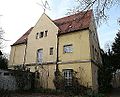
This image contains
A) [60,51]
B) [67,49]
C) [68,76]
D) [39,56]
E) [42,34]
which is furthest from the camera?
[42,34]

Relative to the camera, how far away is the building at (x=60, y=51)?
831 inches

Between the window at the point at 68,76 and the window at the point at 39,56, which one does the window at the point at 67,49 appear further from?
the window at the point at 39,56

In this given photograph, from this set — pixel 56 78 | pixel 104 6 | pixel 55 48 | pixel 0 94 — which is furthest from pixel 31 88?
pixel 104 6

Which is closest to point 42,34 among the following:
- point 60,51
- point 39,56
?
point 39,56

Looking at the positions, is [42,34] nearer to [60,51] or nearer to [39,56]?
[39,56]

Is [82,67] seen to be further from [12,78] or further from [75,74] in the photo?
[12,78]

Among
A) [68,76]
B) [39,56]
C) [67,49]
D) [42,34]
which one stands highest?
[42,34]

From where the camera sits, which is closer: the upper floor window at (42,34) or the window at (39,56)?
the window at (39,56)

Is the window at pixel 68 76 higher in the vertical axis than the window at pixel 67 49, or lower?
lower

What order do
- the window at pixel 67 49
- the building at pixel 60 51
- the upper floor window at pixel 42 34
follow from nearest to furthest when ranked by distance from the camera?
the building at pixel 60 51 → the window at pixel 67 49 → the upper floor window at pixel 42 34

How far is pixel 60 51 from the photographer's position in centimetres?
2352

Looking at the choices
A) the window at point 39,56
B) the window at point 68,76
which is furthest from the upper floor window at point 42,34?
the window at point 68,76

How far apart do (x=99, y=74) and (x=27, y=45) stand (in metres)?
11.3

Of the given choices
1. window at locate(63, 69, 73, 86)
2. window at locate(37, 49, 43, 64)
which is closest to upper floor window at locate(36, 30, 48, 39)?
window at locate(37, 49, 43, 64)
